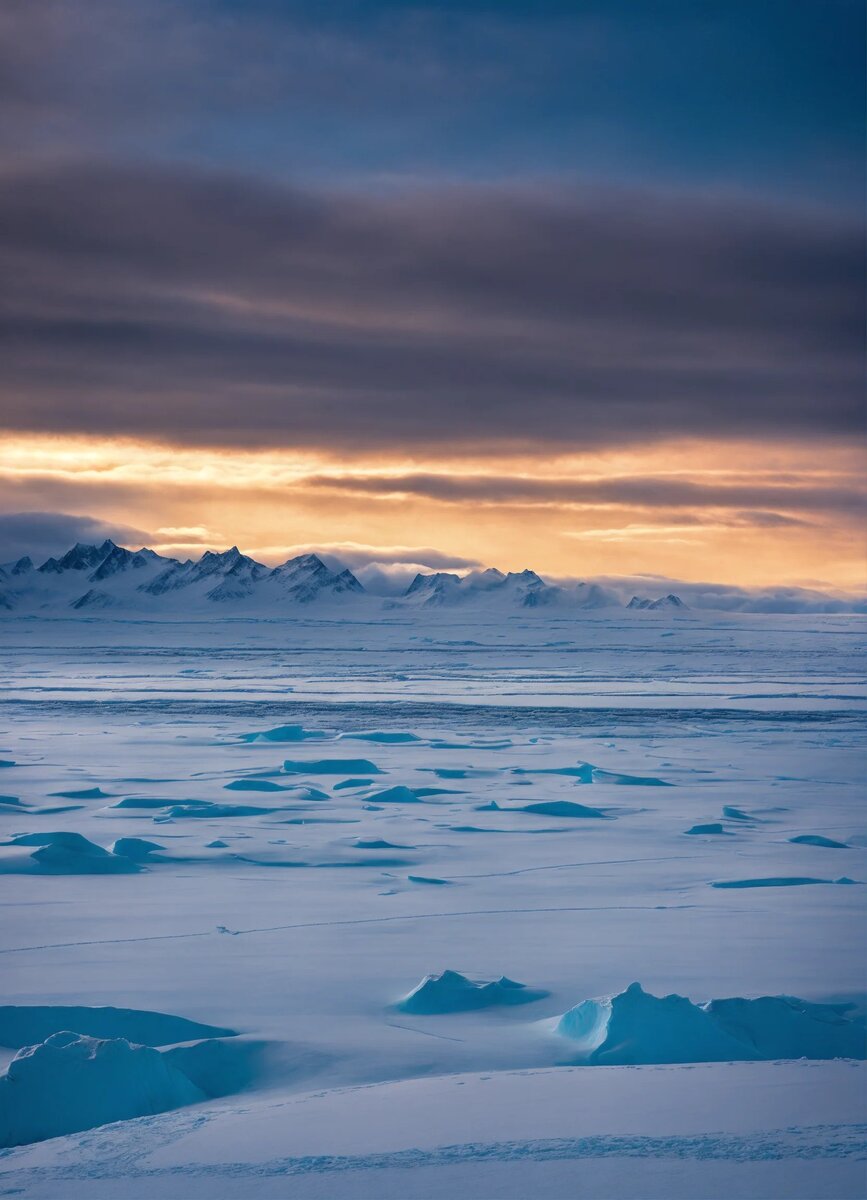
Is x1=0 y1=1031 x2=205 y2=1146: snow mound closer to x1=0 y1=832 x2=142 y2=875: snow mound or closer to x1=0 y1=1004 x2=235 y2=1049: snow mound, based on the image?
x1=0 y1=1004 x2=235 y2=1049: snow mound

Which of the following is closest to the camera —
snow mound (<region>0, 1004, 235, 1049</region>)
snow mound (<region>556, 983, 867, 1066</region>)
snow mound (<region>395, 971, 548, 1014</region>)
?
snow mound (<region>556, 983, 867, 1066</region>)

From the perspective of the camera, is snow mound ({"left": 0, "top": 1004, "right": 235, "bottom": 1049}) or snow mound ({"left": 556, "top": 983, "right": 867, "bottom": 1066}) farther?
snow mound ({"left": 0, "top": 1004, "right": 235, "bottom": 1049})

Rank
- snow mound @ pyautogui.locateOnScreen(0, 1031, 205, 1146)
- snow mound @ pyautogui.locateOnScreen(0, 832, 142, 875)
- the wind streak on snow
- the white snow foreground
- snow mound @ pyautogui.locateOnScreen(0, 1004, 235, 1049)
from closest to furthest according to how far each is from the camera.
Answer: the white snow foreground < snow mound @ pyautogui.locateOnScreen(0, 1031, 205, 1146) < snow mound @ pyautogui.locateOnScreen(0, 1004, 235, 1049) < the wind streak on snow < snow mound @ pyautogui.locateOnScreen(0, 832, 142, 875)

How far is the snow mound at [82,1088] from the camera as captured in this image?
304 cm

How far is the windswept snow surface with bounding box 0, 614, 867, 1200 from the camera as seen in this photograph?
8.84ft

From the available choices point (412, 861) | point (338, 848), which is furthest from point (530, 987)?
point (338, 848)

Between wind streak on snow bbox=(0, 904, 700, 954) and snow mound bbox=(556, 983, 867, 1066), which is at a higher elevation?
snow mound bbox=(556, 983, 867, 1066)

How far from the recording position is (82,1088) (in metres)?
3.11

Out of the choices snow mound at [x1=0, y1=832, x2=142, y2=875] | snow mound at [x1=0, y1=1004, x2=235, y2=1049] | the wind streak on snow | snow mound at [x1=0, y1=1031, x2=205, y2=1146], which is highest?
snow mound at [x1=0, y1=1031, x2=205, y2=1146]

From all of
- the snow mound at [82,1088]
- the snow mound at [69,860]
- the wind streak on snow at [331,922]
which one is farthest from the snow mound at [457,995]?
the snow mound at [69,860]

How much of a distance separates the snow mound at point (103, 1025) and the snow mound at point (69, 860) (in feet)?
8.35

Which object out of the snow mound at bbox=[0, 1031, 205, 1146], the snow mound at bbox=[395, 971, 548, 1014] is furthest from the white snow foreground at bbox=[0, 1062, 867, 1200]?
the snow mound at bbox=[395, 971, 548, 1014]

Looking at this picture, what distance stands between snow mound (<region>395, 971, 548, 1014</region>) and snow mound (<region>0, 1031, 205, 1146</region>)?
1024mm

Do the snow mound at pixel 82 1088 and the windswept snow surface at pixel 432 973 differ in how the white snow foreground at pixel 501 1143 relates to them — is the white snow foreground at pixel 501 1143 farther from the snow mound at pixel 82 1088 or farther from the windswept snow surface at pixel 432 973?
the snow mound at pixel 82 1088
